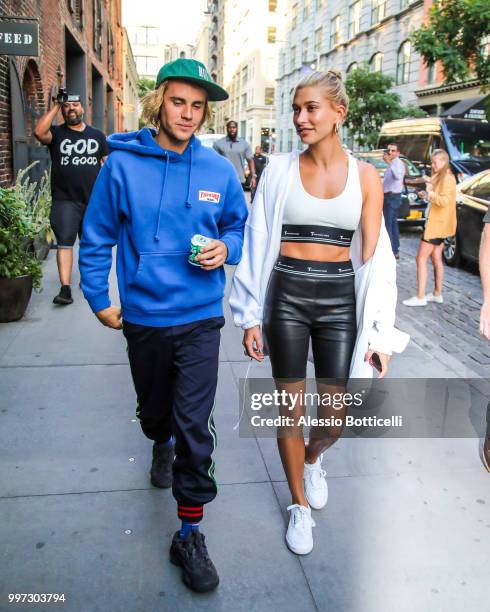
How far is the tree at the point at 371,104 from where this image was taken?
27.7 meters

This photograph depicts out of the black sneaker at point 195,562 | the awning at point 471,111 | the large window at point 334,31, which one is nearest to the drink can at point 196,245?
the black sneaker at point 195,562

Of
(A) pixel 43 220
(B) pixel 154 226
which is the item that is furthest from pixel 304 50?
(B) pixel 154 226

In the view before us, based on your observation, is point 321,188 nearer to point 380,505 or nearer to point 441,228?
point 380,505

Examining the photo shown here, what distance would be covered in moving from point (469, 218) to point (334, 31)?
129ft

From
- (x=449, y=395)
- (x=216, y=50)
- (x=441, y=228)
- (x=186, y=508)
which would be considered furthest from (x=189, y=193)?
(x=216, y=50)

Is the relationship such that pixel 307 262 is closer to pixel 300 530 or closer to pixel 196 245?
pixel 196 245

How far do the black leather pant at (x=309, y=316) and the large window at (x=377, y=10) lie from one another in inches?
1467

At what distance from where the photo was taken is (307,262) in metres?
2.79

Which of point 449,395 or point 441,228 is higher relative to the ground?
point 441,228

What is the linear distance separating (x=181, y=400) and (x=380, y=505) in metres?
1.32

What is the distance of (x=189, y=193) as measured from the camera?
2582 mm

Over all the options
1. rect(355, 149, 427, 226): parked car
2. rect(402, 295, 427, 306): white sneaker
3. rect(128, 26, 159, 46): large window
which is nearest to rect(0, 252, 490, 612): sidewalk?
rect(402, 295, 427, 306): white sneaker

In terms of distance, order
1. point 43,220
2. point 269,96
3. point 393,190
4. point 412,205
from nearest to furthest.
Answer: point 43,220, point 393,190, point 412,205, point 269,96

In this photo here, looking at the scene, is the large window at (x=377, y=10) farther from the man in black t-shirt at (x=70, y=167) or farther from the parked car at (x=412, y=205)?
the man in black t-shirt at (x=70, y=167)
